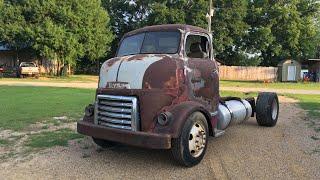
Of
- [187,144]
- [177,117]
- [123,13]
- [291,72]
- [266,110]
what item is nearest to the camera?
[177,117]

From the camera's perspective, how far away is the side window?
25.6ft

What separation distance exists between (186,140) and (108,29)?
4197 cm

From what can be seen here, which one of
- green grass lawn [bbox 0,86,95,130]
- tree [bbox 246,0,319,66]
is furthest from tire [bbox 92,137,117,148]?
tree [bbox 246,0,319,66]

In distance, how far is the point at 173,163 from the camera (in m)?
7.22

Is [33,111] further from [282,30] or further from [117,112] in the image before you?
[282,30]

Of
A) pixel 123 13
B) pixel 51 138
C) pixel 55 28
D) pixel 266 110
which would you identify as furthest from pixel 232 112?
pixel 123 13

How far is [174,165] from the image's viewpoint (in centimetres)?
715

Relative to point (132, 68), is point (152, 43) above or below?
above

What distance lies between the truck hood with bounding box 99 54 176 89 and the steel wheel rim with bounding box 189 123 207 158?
1112 millimetres

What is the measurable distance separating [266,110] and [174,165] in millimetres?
4611

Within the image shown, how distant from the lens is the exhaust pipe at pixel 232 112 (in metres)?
8.70

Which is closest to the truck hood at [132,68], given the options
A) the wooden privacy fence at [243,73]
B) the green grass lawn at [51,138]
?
the green grass lawn at [51,138]

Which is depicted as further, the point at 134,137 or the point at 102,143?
the point at 102,143

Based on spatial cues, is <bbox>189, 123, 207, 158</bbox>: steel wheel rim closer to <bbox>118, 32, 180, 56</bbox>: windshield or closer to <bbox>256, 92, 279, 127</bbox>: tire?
<bbox>118, 32, 180, 56</bbox>: windshield
